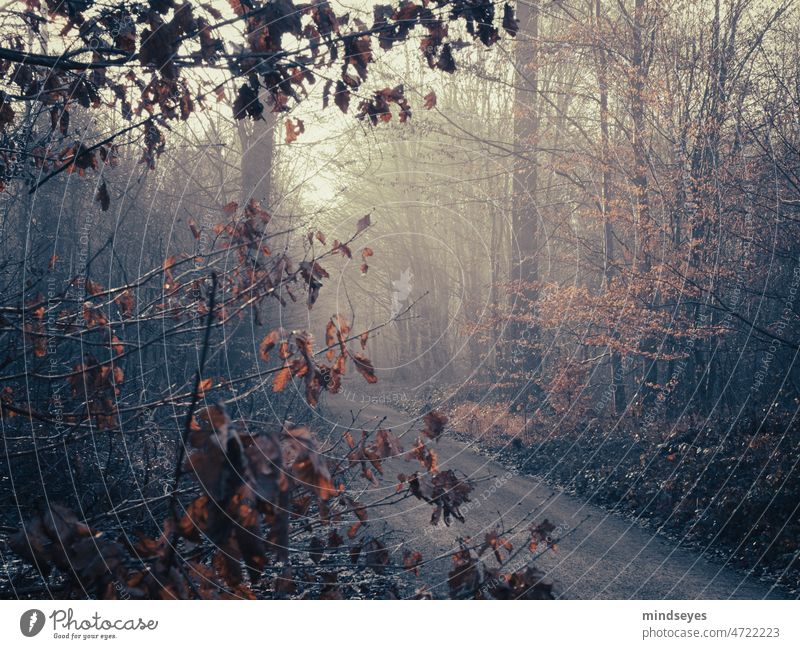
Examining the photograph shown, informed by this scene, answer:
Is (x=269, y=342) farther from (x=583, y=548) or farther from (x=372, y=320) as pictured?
(x=372, y=320)

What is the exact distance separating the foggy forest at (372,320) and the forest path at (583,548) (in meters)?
0.06

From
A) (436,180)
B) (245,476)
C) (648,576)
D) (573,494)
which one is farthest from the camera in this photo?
(436,180)

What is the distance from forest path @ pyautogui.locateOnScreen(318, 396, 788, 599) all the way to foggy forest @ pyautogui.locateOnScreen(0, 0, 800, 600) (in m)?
0.06

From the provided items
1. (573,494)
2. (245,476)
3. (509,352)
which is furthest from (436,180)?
(245,476)

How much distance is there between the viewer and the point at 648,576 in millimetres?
5750

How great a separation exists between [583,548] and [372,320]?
3531 millimetres

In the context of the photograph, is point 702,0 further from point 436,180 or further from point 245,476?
point 245,476

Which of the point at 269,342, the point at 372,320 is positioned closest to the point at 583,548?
the point at 372,320

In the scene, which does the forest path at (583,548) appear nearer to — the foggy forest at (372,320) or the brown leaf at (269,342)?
the foggy forest at (372,320)

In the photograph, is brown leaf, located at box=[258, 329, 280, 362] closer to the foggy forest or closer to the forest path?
the foggy forest

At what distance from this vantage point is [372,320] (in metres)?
8.52

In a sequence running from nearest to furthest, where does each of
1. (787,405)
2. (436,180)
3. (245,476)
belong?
1. (245,476)
2. (787,405)
3. (436,180)

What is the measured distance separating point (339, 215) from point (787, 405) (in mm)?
6145

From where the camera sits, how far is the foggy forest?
9.04 feet
